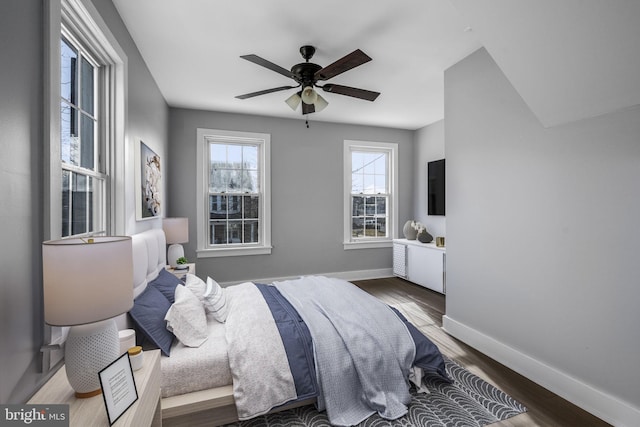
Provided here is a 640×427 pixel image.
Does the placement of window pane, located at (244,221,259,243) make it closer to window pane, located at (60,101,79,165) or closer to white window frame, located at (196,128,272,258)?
white window frame, located at (196,128,272,258)

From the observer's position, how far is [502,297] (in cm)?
254

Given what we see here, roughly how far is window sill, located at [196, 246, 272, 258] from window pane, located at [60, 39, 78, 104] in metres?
3.04

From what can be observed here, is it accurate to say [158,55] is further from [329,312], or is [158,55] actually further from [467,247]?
[467,247]

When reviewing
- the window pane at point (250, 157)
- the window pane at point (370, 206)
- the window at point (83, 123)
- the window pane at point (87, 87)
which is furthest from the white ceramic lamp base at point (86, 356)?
the window pane at point (370, 206)

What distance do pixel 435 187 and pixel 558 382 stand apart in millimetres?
3291

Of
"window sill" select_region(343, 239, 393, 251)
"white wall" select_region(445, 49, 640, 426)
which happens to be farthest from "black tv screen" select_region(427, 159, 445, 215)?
"white wall" select_region(445, 49, 640, 426)

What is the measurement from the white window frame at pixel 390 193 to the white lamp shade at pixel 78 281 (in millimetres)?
4276

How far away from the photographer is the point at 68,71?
162cm

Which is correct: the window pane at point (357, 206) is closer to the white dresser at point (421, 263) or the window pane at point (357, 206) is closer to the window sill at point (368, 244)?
the window sill at point (368, 244)

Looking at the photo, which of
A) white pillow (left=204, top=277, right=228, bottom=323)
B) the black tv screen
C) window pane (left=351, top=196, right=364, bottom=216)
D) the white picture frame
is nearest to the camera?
white pillow (left=204, top=277, right=228, bottom=323)

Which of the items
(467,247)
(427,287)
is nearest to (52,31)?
(467,247)

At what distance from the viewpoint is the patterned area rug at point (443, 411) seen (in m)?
1.84

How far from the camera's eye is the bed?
1.72 metres

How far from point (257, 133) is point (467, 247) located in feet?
10.9
